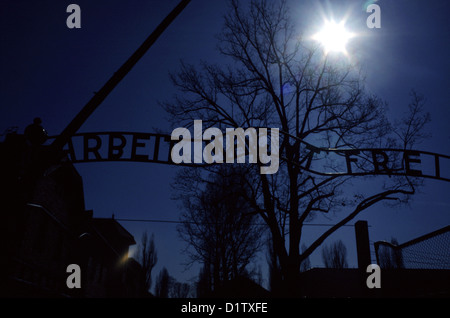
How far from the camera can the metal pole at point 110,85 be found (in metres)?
3.44

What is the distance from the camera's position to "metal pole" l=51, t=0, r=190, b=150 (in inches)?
135

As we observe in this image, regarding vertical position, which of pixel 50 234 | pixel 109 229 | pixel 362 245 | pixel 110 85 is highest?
pixel 109 229

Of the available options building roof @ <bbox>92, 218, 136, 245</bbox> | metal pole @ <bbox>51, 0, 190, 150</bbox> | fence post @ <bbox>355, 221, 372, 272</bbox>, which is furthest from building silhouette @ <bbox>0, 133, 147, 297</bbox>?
fence post @ <bbox>355, 221, 372, 272</bbox>

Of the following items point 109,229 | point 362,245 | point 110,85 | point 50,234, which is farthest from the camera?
point 109,229

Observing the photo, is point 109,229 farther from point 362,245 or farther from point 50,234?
point 362,245

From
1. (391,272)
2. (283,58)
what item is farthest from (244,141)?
(283,58)

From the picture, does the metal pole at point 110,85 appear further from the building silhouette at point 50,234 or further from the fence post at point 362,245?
the fence post at point 362,245

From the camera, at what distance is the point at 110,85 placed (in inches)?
137

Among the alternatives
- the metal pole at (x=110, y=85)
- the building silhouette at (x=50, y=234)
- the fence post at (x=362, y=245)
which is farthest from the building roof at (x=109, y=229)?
the metal pole at (x=110, y=85)

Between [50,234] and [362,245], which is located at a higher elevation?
[50,234]

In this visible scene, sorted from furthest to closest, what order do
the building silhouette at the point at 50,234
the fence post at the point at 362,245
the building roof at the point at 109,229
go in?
the building roof at the point at 109,229 < the fence post at the point at 362,245 < the building silhouette at the point at 50,234

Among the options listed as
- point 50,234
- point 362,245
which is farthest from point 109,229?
point 362,245
